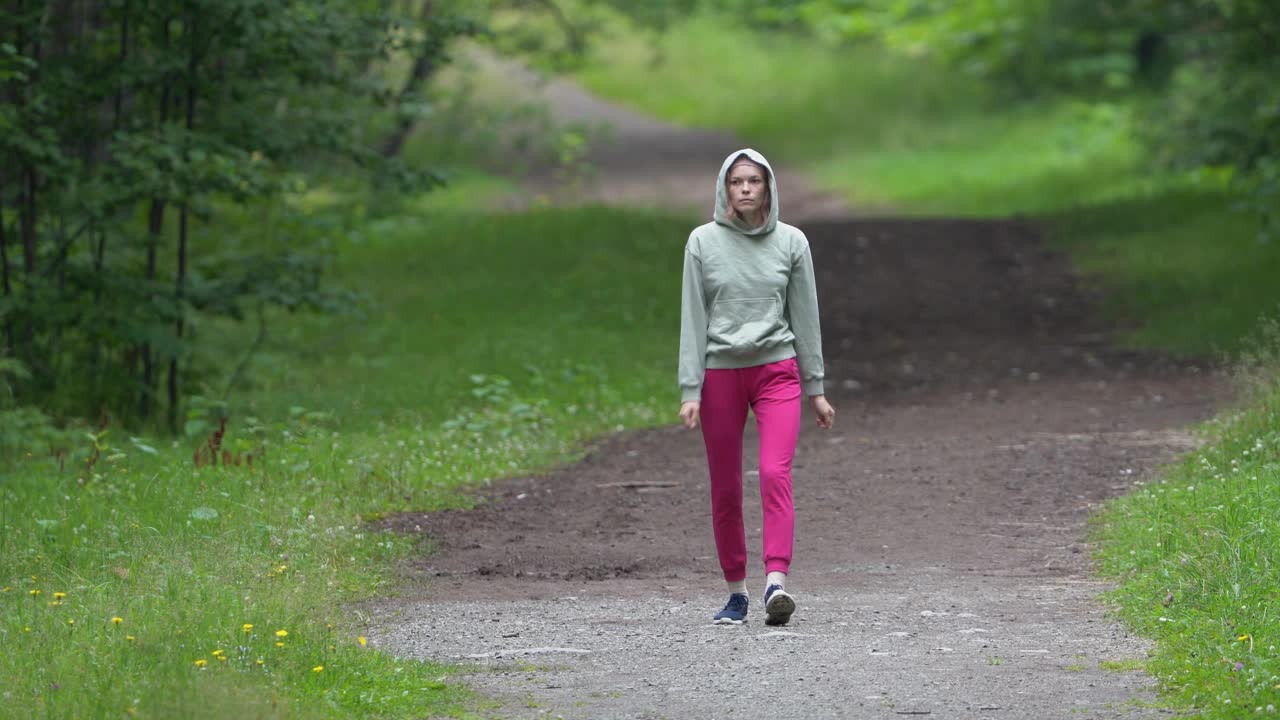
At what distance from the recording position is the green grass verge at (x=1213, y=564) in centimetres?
590

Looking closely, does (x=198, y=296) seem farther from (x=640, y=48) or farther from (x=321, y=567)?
(x=640, y=48)

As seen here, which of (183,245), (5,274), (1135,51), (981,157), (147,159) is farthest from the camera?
(1135,51)

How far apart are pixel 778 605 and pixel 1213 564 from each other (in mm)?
1932

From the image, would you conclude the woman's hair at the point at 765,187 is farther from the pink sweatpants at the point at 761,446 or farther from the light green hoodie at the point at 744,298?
the pink sweatpants at the point at 761,446

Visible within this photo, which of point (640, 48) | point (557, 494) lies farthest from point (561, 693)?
point (640, 48)

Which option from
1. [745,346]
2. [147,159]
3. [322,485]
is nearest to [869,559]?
[745,346]

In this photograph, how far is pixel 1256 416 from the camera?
10430 millimetres

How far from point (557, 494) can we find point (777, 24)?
3805 cm

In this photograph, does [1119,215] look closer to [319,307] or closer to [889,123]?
[889,123]

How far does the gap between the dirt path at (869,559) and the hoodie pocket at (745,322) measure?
46.8 inches

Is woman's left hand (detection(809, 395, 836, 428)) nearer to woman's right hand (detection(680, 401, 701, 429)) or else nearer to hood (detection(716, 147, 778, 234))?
woman's right hand (detection(680, 401, 701, 429))

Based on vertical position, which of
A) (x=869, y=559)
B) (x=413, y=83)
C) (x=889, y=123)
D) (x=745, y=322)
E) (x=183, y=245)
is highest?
(x=889, y=123)

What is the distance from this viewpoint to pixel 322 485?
10016mm

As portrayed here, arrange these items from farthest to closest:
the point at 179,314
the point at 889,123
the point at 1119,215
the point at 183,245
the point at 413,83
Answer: the point at 889,123 < the point at 1119,215 < the point at 413,83 < the point at 183,245 < the point at 179,314
